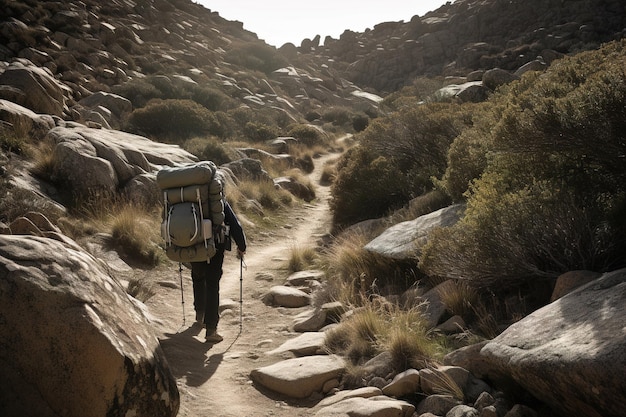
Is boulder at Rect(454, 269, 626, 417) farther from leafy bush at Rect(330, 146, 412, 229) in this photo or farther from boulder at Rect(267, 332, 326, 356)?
leafy bush at Rect(330, 146, 412, 229)

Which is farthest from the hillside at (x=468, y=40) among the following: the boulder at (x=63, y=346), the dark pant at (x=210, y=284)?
the boulder at (x=63, y=346)

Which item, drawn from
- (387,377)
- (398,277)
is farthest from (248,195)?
(387,377)

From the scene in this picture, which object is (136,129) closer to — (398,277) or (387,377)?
(398,277)

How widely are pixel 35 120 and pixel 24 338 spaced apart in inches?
418

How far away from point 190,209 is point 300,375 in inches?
89.8

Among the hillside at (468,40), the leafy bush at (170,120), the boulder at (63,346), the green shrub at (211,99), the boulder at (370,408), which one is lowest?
the boulder at (370,408)

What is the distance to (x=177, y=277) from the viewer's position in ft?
29.8

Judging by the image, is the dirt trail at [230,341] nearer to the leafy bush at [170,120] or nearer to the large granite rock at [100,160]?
the large granite rock at [100,160]

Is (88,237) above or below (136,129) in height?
below

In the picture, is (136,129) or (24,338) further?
(136,129)

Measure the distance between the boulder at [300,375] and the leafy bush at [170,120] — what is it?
15.7 meters

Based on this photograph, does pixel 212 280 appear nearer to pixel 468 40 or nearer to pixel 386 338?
pixel 386 338

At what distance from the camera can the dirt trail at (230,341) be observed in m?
4.78

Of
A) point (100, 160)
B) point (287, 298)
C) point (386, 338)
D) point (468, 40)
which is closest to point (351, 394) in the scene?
point (386, 338)
